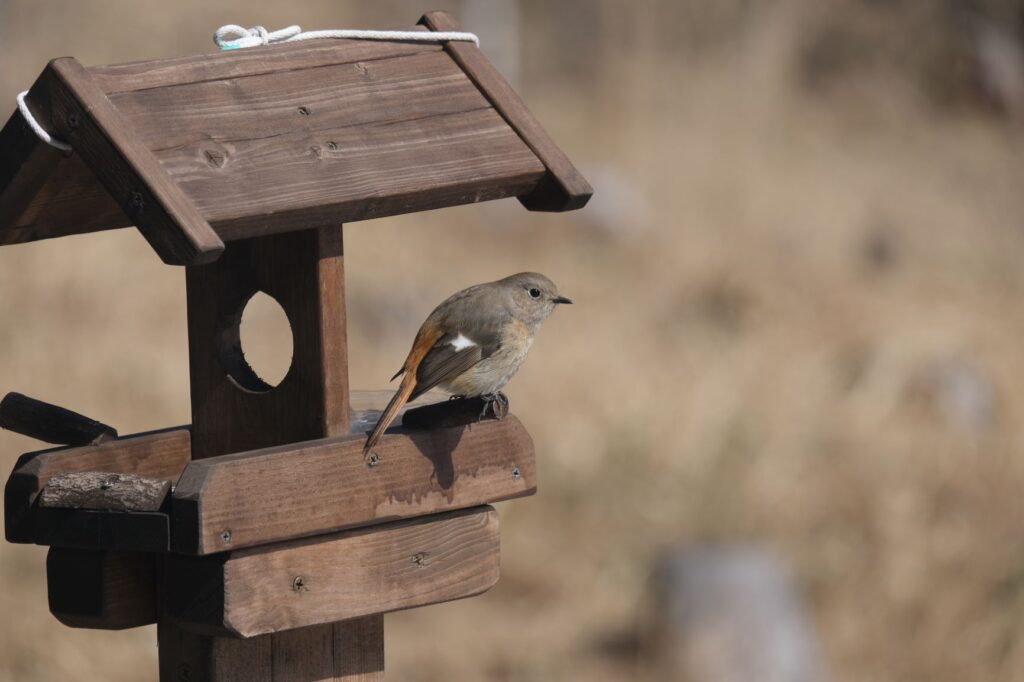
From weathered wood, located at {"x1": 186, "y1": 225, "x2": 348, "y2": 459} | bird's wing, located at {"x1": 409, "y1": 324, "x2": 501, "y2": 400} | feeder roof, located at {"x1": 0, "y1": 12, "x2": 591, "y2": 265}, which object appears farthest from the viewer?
bird's wing, located at {"x1": 409, "y1": 324, "x2": 501, "y2": 400}

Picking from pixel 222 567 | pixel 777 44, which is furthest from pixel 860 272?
pixel 222 567

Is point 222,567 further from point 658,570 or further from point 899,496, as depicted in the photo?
point 899,496

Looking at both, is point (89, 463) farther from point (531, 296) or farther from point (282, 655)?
point (531, 296)

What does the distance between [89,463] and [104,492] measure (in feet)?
1.06

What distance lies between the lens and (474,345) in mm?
3719

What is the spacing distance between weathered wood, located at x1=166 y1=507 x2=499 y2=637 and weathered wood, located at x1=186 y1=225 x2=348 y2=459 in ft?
0.93

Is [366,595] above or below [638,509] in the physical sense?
above

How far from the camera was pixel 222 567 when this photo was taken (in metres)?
2.93

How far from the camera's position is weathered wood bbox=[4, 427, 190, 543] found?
3111 mm

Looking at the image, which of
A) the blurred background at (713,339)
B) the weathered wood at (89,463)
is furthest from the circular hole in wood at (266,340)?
the weathered wood at (89,463)

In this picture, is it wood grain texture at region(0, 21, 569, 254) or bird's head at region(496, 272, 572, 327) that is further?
bird's head at region(496, 272, 572, 327)

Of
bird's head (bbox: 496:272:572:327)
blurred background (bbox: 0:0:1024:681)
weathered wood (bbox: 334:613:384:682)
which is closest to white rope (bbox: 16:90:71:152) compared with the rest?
weathered wood (bbox: 334:613:384:682)

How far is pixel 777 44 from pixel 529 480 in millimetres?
13406

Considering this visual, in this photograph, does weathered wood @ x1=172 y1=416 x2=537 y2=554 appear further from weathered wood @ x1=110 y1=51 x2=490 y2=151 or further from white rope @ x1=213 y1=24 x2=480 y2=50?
white rope @ x1=213 y1=24 x2=480 y2=50
